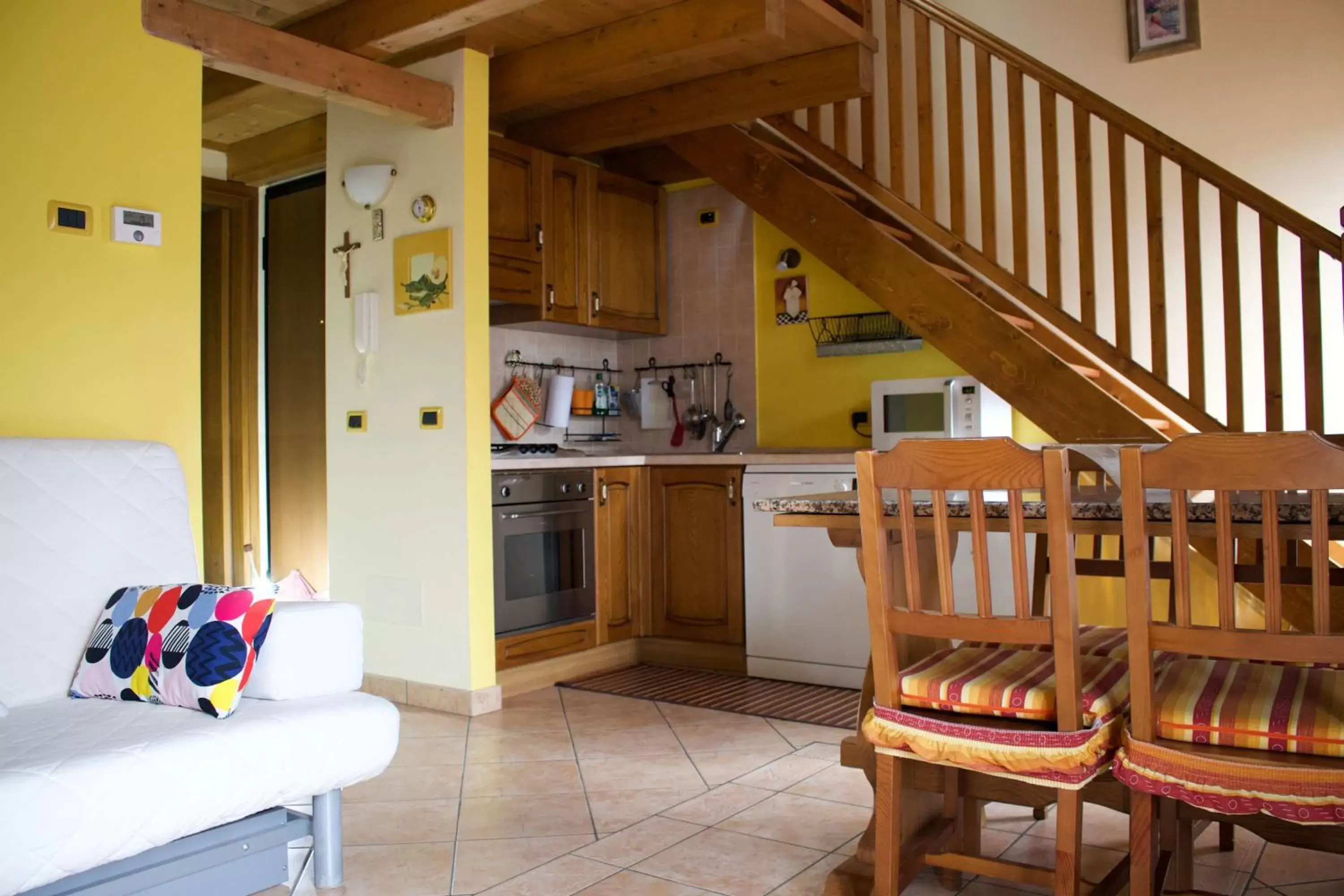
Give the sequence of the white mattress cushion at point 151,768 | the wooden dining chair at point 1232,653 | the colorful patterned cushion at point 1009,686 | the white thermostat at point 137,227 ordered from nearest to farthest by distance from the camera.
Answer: the wooden dining chair at point 1232,653 → the white mattress cushion at point 151,768 → the colorful patterned cushion at point 1009,686 → the white thermostat at point 137,227

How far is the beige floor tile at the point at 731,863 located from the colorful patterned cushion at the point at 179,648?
100 cm

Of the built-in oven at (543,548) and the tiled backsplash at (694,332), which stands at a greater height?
the tiled backsplash at (694,332)

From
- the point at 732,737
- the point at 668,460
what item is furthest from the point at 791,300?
the point at 732,737

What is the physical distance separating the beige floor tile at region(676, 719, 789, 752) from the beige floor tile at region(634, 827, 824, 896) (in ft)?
2.66

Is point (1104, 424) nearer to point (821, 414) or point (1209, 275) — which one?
point (1209, 275)

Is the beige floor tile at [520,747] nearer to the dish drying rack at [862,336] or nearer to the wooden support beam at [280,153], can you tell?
the dish drying rack at [862,336]

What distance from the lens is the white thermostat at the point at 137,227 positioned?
2891mm

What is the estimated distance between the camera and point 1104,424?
3402 millimetres

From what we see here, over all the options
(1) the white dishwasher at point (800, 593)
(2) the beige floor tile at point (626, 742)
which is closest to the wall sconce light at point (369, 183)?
(1) the white dishwasher at point (800, 593)

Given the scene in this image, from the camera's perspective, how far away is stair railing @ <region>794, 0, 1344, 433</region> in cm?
337

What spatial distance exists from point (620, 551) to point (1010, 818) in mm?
2392

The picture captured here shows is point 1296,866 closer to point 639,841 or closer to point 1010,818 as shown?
point 1010,818

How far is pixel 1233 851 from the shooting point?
99.3 inches

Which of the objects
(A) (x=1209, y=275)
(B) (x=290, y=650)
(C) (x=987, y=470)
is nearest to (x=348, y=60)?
(B) (x=290, y=650)
